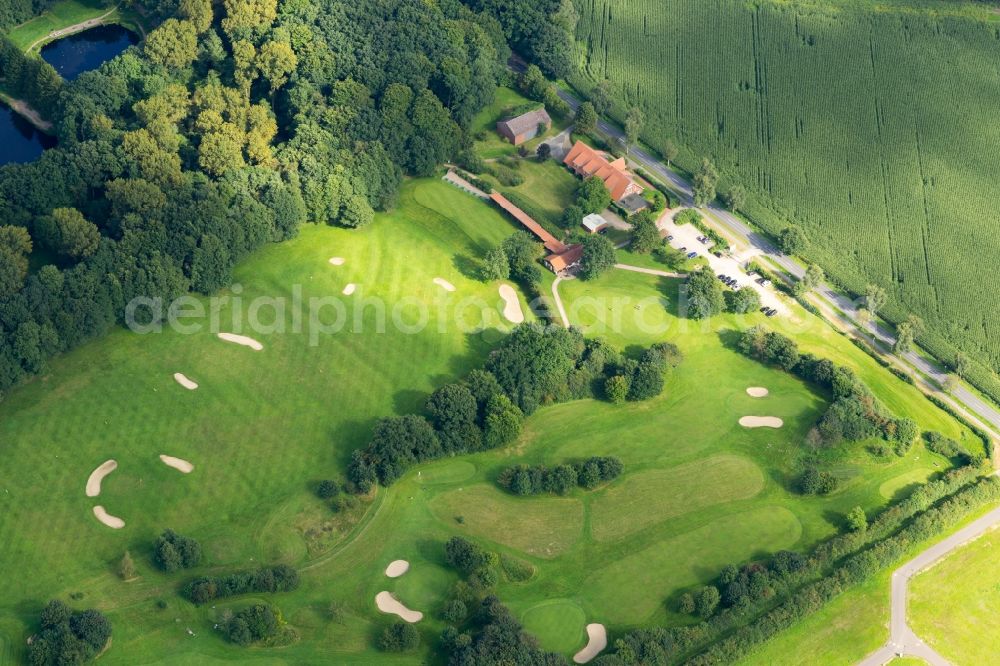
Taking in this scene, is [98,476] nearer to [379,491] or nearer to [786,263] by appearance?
[379,491]

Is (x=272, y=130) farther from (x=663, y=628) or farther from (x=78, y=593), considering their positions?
(x=663, y=628)

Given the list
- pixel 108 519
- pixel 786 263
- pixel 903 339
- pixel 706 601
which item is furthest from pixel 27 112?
pixel 903 339

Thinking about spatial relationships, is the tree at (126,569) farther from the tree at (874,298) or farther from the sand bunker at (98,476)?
the tree at (874,298)

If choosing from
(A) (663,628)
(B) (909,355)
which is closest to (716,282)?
(B) (909,355)

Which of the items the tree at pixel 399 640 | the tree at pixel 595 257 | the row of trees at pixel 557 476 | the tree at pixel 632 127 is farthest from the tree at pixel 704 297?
the tree at pixel 399 640

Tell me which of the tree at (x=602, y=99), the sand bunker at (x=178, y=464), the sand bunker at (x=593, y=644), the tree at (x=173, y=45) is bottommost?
the sand bunker at (x=593, y=644)

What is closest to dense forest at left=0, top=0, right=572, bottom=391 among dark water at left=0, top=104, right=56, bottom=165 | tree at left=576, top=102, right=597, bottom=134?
dark water at left=0, top=104, right=56, bottom=165
